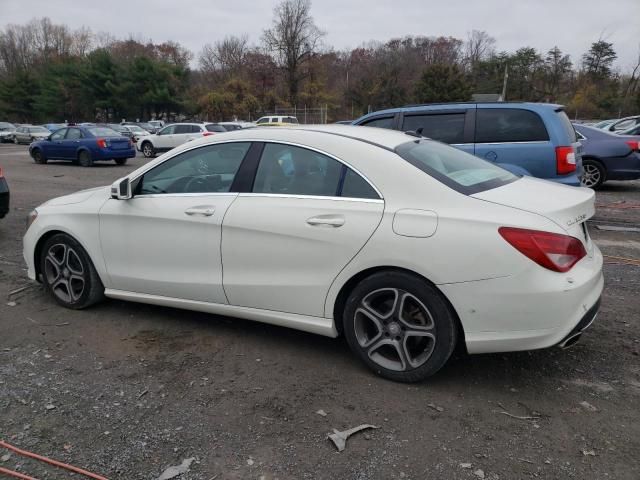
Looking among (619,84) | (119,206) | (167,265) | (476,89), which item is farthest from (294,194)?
(619,84)

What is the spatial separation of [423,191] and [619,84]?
59.6 m

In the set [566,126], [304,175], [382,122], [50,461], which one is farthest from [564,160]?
[50,461]

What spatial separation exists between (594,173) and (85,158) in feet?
51.9

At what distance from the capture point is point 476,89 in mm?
54500

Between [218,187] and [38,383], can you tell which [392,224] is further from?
[38,383]

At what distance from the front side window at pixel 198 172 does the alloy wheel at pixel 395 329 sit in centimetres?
138

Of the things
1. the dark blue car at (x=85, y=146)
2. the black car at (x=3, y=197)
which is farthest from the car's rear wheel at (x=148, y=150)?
the black car at (x=3, y=197)

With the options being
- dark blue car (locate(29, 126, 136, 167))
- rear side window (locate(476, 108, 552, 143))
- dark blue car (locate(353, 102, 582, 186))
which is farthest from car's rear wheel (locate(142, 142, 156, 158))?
rear side window (locate(476, 108, 552, 143))

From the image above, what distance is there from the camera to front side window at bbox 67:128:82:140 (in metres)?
18.1

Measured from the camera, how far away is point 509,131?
23.0 feet

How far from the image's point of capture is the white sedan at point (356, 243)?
2752 mm

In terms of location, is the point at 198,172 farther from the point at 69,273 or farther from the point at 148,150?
the point at 148,150

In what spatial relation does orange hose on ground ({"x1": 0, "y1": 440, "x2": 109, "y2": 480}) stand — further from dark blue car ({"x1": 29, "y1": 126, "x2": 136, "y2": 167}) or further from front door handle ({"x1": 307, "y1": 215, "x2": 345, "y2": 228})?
dark blue car ({"x1": 29, "y1": 126, "x2": 136, "y2": 167})

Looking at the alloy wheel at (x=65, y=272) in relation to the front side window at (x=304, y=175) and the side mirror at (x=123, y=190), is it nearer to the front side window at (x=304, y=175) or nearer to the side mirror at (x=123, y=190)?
the side mirror at (x=123, y=190)
